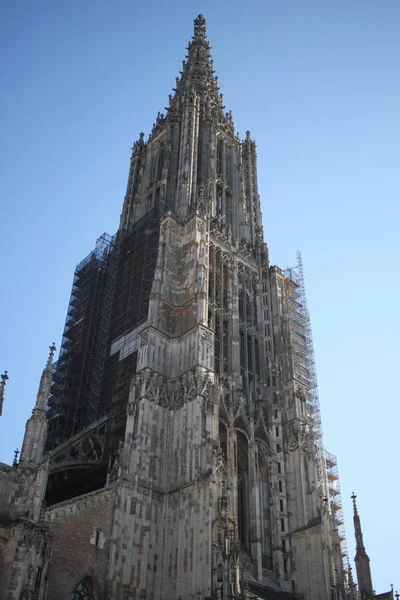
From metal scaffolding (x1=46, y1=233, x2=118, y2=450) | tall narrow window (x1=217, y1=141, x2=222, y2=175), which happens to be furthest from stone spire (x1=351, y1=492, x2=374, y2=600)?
tall narrow window (x1=217, y1=141, x2=222, y2=175)

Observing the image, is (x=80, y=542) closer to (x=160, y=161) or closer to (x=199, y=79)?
(x=160, y=161)

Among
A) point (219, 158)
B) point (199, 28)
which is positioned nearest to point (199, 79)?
point (219, 158)

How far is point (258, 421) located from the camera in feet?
136

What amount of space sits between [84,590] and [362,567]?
46.3 feet

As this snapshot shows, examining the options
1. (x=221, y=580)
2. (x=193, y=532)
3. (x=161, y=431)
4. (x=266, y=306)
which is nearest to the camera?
(x=221, y=580)

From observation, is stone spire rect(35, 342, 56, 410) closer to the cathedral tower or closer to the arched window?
the cathedral tower

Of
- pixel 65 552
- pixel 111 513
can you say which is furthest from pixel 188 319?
pixel 65 552

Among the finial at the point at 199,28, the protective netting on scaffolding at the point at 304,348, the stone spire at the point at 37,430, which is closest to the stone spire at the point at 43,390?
the stone spire at the point at 37,430

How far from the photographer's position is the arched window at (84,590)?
3001cm

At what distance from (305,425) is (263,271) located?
1385 cm

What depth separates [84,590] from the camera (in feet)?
99.2

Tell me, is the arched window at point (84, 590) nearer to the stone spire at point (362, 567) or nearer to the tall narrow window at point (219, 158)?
the stone spire at point (362, 567)

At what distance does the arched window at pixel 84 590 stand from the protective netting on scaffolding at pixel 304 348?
2406 centimetres

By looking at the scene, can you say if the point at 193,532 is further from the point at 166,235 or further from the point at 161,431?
the point at 166,235
